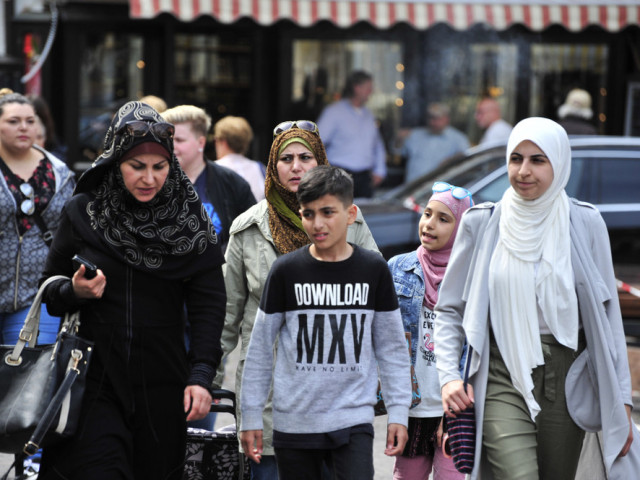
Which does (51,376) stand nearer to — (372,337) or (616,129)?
(372,337)

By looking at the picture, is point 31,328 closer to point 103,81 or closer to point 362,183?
point 362,183

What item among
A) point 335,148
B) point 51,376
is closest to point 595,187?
point 335,148

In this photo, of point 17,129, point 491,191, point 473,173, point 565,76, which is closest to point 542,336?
point 17,129

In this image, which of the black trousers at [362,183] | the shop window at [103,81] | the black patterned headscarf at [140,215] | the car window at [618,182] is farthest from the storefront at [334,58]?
the black patterned headscarf at [140,215]

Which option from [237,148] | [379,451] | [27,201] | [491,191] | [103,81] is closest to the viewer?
[27,201]

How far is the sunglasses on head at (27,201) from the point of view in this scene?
18.2 ft

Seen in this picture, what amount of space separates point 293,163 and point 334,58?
9.26 m

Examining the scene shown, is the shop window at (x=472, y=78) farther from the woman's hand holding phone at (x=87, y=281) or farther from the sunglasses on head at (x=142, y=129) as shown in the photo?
the woman's hand holding phone at (x=87, y=281)

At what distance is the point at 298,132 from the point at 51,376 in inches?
61.2

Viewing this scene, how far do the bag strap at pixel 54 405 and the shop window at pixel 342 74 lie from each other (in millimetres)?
10065

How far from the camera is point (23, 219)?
5.57 metres

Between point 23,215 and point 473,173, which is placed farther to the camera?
point 473,173

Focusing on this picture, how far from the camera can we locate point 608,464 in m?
3.93

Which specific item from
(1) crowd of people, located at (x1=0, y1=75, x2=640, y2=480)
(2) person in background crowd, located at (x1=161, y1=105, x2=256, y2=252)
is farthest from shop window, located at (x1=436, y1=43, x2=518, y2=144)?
(1) crowd of people, located at (x1=0, y1=75, x2=640, y2=480)
